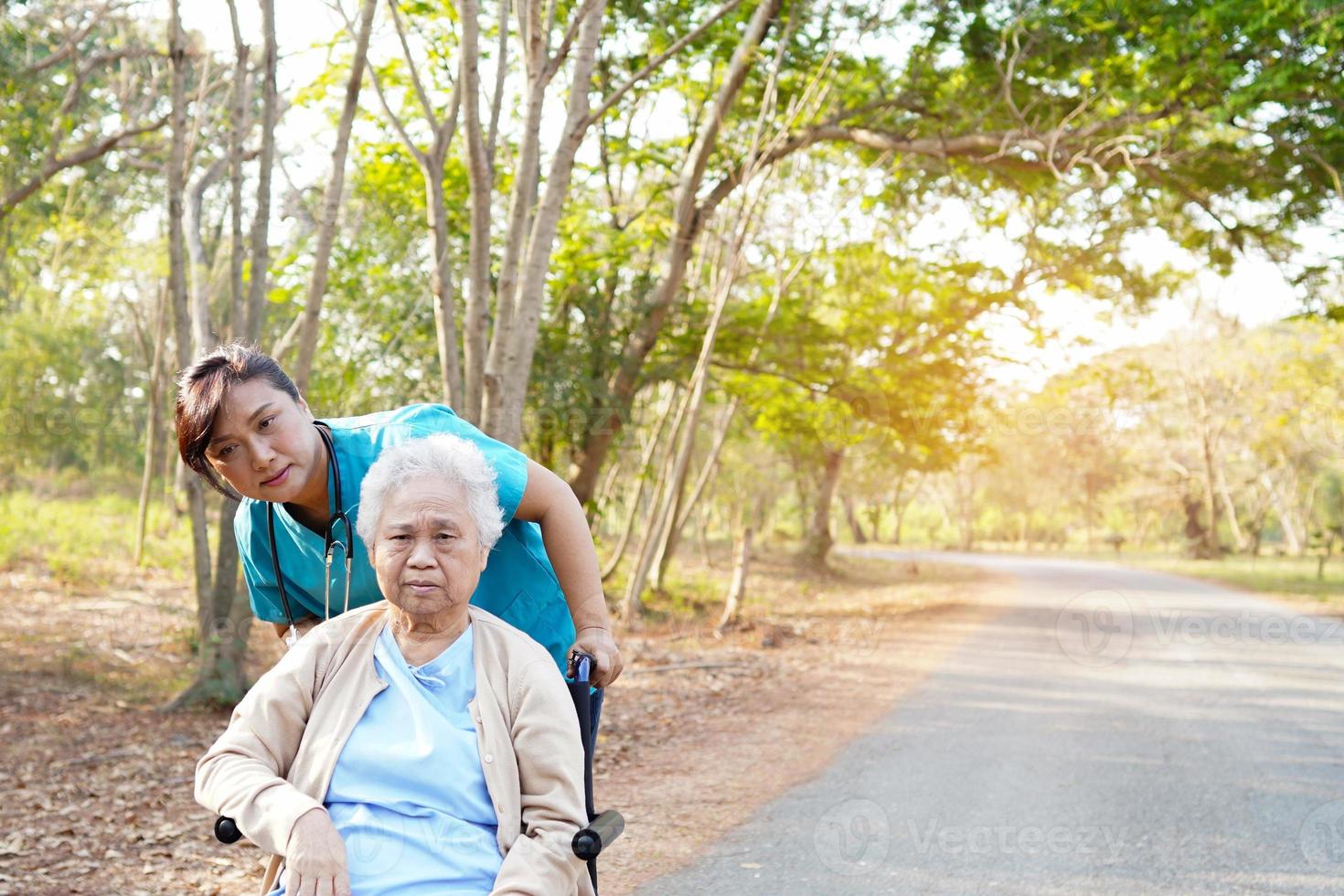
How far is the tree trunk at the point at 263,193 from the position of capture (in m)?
6.45

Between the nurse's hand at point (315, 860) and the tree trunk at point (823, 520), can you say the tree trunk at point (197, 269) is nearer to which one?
the nurse's hand at point (315, 860)

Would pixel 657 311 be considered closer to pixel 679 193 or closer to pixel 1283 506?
pixel 679 193

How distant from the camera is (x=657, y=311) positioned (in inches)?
482

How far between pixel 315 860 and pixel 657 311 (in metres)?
10.4

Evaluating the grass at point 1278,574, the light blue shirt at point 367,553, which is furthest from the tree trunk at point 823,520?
the light blue shirt at point 367,553

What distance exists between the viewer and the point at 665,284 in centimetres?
1230

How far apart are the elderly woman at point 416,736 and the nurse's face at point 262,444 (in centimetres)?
19

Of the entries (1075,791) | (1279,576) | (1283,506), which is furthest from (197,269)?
(1283,506)

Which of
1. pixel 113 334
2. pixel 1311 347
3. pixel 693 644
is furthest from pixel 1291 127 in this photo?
pixel 113 334

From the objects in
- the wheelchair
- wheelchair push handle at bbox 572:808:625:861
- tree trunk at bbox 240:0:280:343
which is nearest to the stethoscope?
the wheelchair

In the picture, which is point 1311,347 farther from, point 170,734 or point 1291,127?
point 170,734

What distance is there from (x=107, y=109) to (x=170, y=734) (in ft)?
48.3

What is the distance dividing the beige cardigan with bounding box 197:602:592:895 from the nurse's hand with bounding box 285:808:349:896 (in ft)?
0.17

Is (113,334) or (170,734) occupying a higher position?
(113,334)
